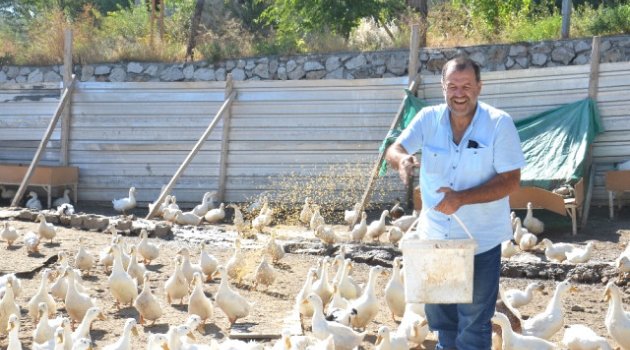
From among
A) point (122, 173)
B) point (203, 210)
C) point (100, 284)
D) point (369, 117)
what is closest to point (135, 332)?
point (100, 284)

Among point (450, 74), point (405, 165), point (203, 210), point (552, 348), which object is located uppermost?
point (450, 74)

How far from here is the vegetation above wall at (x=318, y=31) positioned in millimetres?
15398

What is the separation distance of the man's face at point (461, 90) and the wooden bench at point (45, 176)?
11.4 meters

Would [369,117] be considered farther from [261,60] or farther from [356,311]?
[356,311]

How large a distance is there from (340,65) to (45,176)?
15.5 feet

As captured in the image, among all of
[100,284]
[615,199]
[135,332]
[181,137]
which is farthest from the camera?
[181,137]

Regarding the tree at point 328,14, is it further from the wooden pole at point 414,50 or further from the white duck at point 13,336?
the white duck at point 13,336

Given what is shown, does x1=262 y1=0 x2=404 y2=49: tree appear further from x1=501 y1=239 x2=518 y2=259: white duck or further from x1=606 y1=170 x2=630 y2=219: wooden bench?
x1=501 y1=239 x2=518 y2=259: white duck

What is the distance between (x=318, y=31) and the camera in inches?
669

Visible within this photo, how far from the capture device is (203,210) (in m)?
13.9

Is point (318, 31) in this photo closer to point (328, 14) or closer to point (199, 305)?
point (328, 14)

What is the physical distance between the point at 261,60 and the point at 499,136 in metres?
11.7

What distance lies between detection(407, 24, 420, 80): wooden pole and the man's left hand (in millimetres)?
9909

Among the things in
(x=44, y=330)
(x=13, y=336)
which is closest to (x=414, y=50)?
(x=44, y=330)
